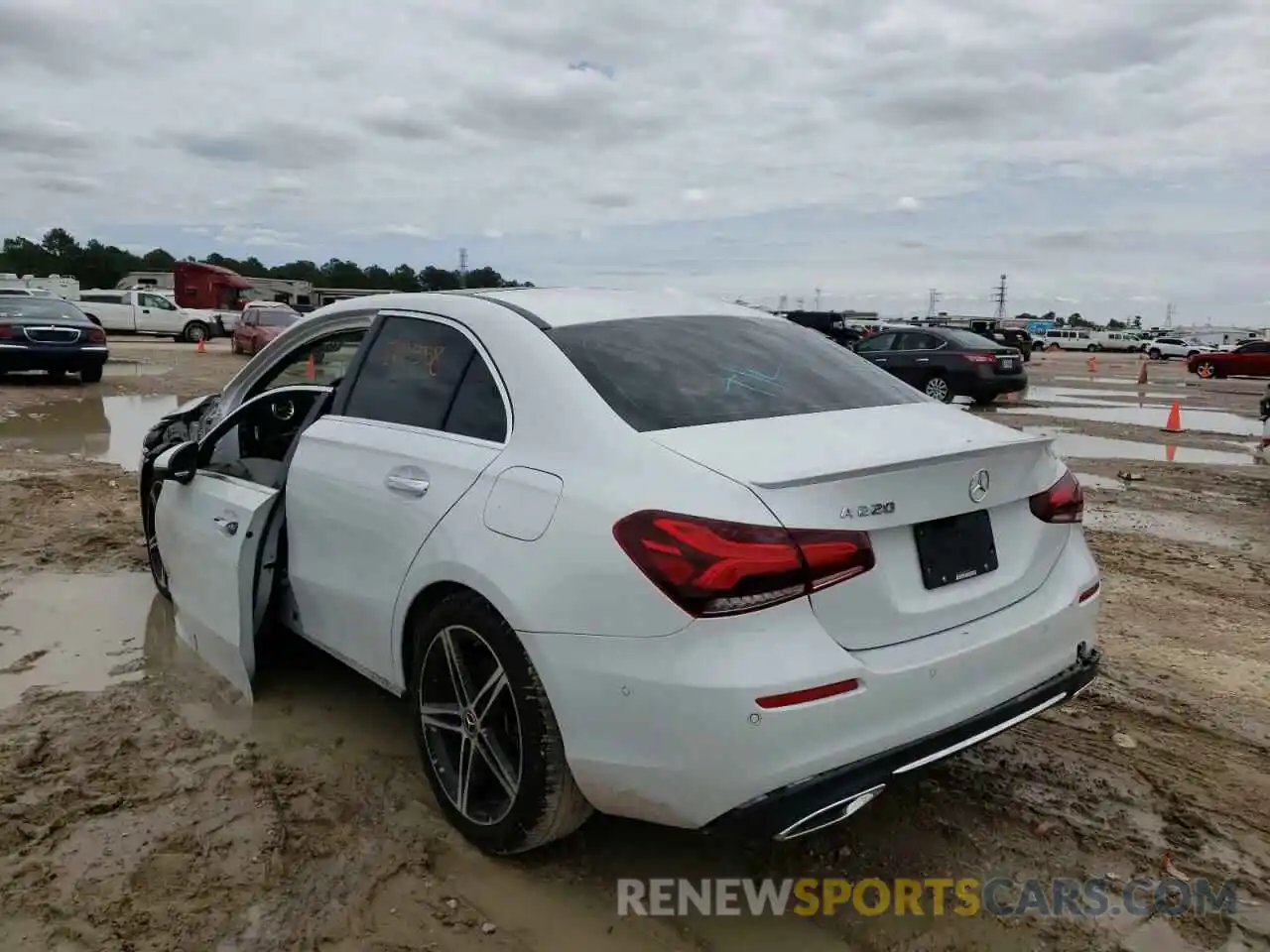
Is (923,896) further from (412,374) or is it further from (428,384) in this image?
(412,374)

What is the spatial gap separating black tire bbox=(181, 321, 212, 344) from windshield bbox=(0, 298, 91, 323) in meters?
17.9

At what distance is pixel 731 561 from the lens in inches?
91.4

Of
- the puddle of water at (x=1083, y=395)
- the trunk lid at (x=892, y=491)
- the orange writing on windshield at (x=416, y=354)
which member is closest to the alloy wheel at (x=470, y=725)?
the trunk lid at (x=892, y=491)

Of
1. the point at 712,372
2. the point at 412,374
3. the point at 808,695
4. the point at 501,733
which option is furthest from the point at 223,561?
the point at 808,695

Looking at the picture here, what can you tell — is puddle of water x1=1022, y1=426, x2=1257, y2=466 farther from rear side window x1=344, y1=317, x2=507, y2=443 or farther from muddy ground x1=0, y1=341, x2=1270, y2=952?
rear side window x1=344, y1=317, x2=507, y2=443

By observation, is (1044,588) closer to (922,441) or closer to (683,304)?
(922,441)

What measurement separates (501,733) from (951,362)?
16.6 metres

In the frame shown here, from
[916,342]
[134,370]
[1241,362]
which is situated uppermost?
[916,342]

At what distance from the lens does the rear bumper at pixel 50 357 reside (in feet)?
53.5

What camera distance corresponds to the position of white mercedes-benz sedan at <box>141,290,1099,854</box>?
7.70ft

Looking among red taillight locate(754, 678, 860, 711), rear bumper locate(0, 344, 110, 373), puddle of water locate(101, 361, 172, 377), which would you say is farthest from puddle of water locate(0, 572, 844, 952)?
puddle of water locate(101, 361, 172, 377)

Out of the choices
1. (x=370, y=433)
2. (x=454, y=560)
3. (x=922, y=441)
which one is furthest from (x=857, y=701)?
(x=370, y=433)

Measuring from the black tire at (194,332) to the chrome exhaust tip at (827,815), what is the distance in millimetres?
36765

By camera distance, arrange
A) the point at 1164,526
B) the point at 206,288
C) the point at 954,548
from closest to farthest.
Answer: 1. the point at 954,548
2. the point at 1164,526
3. the point at 206,288
